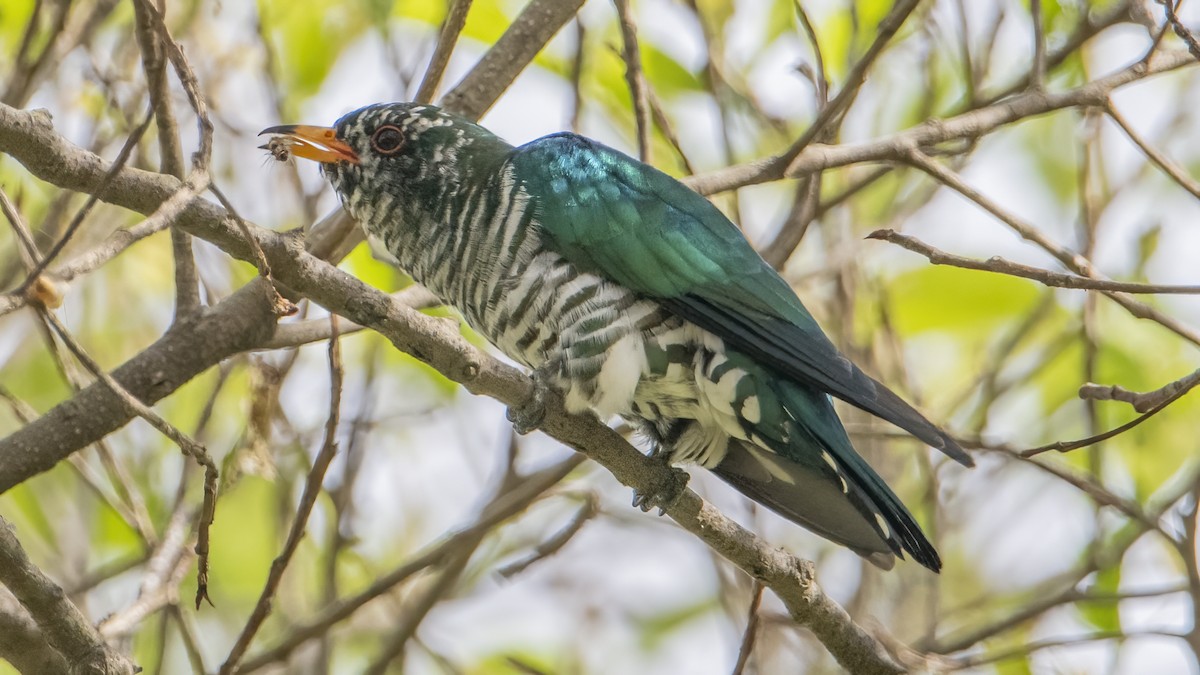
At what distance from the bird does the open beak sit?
0.23 feet

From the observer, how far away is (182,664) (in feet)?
18.2

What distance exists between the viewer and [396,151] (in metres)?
3.92

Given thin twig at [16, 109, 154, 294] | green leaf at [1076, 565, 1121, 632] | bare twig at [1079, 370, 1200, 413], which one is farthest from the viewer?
green leaf at [1076, 565, 1121, 632]

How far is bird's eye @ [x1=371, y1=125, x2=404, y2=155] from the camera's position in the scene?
12.9 ft

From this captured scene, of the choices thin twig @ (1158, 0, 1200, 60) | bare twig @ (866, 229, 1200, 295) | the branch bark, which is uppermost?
thin twig @ (1158, 0, 1200, 60)

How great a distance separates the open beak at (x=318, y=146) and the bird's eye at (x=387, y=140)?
2.9 inches

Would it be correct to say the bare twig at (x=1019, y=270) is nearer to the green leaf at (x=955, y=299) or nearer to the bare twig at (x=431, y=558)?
the bare twig at (x=431, y=558)

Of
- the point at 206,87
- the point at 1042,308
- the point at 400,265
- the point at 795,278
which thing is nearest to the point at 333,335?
the point at 400,265

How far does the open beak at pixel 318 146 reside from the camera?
3.95 metres

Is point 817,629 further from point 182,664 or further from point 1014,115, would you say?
point 182,664

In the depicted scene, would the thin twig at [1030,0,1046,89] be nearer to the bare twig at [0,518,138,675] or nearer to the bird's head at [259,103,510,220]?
the bird's head at [259,103,510,220]

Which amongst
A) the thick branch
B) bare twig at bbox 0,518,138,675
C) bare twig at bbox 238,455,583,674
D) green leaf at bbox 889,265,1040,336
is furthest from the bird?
green leaf at bbox 889,265,1040,336

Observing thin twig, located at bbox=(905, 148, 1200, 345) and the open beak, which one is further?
the open beak

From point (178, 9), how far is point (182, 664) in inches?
110
